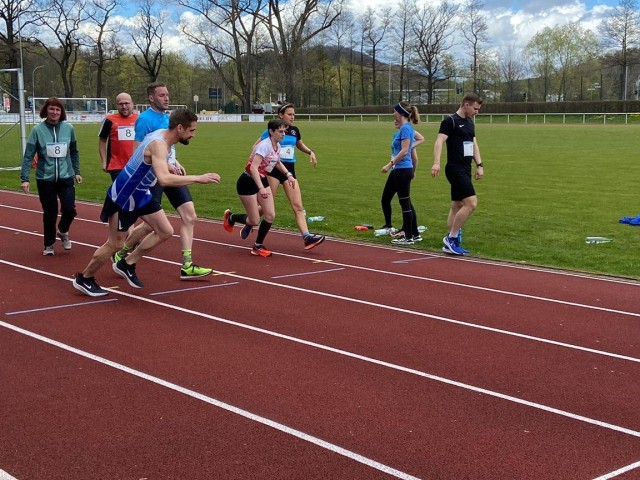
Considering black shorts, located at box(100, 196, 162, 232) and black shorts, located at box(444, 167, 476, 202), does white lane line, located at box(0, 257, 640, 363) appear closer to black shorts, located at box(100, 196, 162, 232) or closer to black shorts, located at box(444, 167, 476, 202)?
black shorts, located at box(100, 196, 162, 232)

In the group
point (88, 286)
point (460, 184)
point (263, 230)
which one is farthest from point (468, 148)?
point (88, 286)

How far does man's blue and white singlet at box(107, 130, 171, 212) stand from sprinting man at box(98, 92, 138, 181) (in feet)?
8.49

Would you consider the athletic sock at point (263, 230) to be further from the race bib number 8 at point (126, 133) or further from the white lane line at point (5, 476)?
the white lane line at point (5, 476)

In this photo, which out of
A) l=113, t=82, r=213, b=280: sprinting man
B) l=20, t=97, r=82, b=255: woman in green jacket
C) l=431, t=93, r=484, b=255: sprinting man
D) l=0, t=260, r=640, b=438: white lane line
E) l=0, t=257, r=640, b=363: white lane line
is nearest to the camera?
l=0, t=260, r=640, b=438: white lane line

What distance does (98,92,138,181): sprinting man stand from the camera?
32.7 ft

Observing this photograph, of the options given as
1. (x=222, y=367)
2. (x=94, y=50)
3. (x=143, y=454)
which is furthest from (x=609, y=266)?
(x=94, y=50)

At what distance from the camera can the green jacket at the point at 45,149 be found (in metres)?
9.66

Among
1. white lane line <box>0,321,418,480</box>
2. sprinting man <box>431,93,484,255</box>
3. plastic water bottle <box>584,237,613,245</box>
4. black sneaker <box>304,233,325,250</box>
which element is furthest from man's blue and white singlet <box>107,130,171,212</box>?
plastic water bottle <box>584,237,613,245</box>

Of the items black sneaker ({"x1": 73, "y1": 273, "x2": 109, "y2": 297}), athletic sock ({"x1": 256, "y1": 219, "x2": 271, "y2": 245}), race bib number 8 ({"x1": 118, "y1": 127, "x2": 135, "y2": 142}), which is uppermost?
race bib number 8 ({"x1": 118, "y1": 127, "x2": 135, "y2": 142})

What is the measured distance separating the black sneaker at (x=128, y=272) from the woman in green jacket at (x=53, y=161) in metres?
1.95

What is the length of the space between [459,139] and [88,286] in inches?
200

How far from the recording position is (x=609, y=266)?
31.7 feet

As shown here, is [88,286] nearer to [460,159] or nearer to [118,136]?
[118,136]

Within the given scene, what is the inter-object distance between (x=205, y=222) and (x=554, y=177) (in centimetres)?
1083
